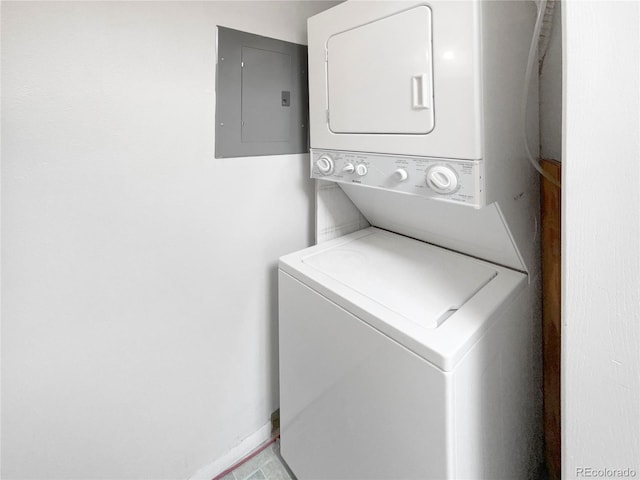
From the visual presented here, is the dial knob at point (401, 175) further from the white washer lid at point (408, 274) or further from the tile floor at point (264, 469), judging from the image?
the tile floor at point (264, 469)

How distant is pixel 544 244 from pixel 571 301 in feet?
3.51

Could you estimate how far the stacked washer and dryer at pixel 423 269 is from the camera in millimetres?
1236

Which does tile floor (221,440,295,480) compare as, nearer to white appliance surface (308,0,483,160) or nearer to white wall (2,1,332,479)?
white wall (2,1,332,479)

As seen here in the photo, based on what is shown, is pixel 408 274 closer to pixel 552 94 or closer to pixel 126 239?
pixel 552 94

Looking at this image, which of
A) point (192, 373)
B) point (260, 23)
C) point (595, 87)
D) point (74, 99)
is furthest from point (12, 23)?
point (595, 87)

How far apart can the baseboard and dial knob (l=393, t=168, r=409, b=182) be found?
77.4 inches

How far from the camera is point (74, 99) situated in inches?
53.9

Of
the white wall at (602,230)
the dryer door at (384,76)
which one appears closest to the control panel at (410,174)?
the dryer door at (384,76)

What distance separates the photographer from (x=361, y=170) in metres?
1.67

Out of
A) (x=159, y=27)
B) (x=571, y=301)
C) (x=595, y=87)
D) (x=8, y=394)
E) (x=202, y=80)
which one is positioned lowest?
(x=8, y=394)

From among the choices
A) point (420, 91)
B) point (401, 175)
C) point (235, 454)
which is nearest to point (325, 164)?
point (401, 175)

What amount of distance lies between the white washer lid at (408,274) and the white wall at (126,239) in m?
0.57

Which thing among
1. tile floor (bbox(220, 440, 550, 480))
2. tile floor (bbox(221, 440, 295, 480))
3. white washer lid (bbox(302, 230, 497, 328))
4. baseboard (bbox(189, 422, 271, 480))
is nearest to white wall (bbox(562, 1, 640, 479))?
white washer lid (bbox(302, 230, 497, 328))

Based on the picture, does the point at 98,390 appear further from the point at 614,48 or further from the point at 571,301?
the point at 614,48
